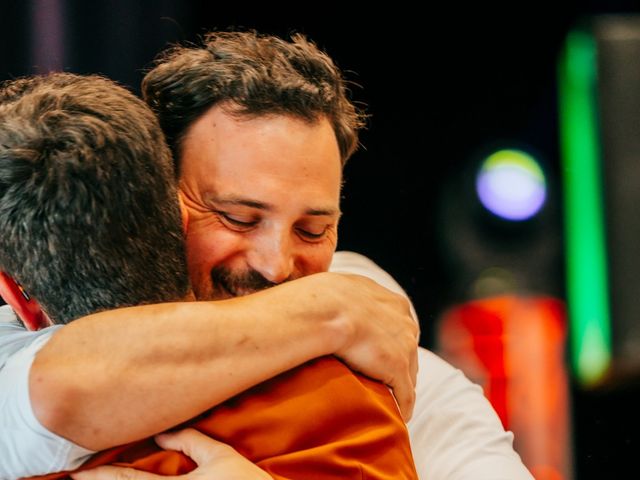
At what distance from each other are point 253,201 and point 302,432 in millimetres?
475

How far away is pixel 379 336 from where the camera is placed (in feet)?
3.97

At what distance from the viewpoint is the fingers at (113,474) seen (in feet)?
3.38

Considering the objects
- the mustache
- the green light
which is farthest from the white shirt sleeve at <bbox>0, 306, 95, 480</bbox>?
the green light

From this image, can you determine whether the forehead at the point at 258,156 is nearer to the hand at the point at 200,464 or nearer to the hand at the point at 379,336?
the hand at the point at 379,336

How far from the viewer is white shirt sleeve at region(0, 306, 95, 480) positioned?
0.99m

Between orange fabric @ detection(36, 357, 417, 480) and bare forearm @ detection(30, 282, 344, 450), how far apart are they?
0.03 metres

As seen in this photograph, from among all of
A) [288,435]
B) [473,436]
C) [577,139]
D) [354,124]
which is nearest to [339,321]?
[288,435]

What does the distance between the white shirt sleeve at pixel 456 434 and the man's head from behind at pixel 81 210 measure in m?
0.61

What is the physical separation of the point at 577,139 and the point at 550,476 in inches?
62.0

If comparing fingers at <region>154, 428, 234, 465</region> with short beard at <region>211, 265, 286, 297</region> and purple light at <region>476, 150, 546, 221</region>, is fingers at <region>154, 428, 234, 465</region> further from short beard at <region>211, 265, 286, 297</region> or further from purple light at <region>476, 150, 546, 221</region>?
purple light at <region>476, 150, 546, 221</region>

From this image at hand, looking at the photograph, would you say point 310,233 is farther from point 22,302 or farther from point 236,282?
point 22,302

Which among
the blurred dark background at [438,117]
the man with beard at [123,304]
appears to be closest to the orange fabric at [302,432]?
the man with beard at [123,304]

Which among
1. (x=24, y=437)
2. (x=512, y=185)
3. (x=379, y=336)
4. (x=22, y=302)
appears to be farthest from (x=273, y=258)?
(x=512, y=185)

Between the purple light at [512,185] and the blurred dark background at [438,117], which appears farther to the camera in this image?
the purple light at [512,185]
